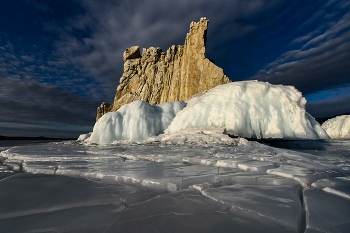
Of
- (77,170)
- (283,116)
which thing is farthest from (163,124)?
(77,170)

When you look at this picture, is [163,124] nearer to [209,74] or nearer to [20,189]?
[20,189]

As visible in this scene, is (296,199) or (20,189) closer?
(296,199)

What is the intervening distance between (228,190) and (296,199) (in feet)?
1.83

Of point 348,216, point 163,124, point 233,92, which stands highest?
point 233,92

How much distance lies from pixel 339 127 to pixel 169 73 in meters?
19.8

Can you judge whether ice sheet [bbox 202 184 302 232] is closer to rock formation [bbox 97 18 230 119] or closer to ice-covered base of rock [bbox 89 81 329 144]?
ice-covered base of rock [bbox 89 81 329 144]

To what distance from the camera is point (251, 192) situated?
1779 millimetres

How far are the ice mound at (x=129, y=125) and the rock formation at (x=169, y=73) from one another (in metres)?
16.2

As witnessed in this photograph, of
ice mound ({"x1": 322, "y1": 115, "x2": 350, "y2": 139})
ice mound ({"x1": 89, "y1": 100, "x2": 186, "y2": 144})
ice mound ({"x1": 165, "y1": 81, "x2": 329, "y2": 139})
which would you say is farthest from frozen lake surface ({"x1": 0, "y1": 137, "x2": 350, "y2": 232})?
ice mound ({"x1": 322, "y1": 115, "x2": 350, "y2": 139})

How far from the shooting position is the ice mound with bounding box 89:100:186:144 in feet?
22.7

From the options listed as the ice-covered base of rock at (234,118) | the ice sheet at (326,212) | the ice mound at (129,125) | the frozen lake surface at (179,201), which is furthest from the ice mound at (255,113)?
the ice sheet at (326,212)

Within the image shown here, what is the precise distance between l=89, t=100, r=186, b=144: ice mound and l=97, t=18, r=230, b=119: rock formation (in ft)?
53.2

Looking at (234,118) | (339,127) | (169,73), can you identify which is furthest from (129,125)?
(169,73)

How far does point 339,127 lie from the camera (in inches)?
513
